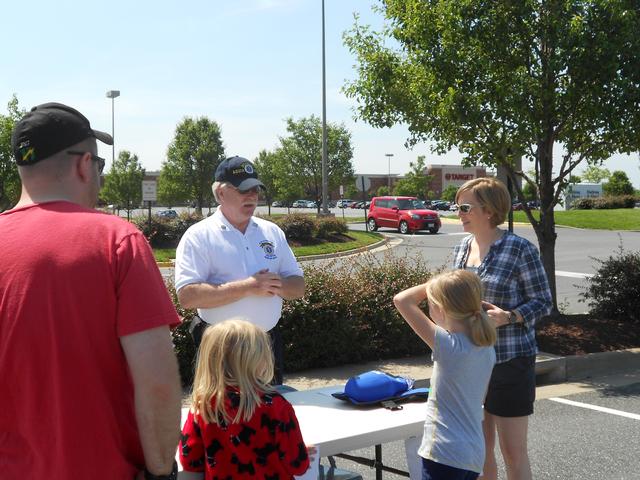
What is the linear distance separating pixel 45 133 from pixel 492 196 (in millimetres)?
2569

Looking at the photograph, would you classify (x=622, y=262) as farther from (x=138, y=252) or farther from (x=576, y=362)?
(x=138, y=252)

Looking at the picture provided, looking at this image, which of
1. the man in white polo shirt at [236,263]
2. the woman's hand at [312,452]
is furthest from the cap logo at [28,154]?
the man in white polo shirt at [236,263]

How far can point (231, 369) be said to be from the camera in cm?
271

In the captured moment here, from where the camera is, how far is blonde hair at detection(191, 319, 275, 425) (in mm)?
2688

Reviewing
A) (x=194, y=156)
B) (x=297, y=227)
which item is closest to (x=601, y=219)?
(x=297, y=227)

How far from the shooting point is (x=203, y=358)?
274 cm

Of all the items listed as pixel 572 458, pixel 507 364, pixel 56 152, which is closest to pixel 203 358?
pixel 56 152

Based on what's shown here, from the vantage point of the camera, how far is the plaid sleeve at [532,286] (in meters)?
3.89

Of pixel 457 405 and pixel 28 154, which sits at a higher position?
pixel 28 154

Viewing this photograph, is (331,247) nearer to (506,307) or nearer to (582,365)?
(582,365)

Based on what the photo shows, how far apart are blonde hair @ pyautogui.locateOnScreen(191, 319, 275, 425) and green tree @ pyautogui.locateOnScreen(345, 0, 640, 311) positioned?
621 cm

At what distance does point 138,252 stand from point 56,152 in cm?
40

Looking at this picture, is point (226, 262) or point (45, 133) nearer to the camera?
point (45, 133)

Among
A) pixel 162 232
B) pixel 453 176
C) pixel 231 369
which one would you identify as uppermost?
pixel 453 176
